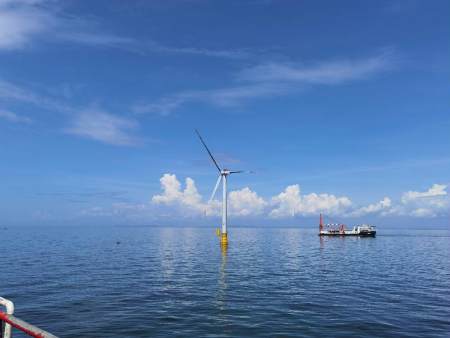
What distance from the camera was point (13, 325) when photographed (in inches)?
345

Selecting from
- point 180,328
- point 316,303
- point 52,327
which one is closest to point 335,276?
point 316,303

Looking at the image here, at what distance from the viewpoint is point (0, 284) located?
49.6 meters

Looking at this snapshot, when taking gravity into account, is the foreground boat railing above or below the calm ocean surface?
above

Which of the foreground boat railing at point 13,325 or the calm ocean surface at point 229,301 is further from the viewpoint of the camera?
the calm ocean surface at point 229,301

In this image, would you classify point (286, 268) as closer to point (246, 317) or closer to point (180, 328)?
point (246, 317)

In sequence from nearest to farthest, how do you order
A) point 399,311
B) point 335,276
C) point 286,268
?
point 399,311 < point 335,276 < point 286,268

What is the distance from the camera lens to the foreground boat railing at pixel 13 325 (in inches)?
303

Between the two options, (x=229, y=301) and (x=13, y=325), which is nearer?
(x=13, y=325)

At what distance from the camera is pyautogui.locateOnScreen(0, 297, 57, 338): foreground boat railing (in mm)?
7684

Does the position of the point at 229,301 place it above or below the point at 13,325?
below

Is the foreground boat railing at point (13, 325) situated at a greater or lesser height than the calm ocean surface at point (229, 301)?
greater

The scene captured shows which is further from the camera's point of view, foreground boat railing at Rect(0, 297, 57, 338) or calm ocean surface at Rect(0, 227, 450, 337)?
calm ocean surface at Rect(0, 227, 450, 337)

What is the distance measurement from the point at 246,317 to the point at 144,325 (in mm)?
8919

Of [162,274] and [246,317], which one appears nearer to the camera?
[246,317]
